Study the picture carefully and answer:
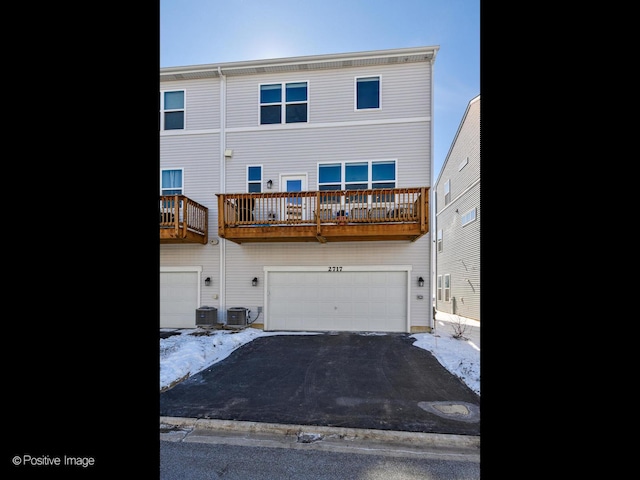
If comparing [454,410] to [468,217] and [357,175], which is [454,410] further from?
[468,217]

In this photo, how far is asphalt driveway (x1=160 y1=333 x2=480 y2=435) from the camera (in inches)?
127

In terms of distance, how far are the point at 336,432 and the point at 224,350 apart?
3.94 metres

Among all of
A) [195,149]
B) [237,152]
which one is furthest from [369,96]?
[195,149]

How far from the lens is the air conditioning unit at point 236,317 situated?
806cm

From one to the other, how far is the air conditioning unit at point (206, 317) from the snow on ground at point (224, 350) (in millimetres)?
221

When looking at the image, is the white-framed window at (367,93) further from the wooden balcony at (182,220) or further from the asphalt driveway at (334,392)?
the asphalt driveway at (334,392)

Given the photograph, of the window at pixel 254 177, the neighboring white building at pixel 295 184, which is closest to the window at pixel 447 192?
the neighboring white building at pixel 295 184

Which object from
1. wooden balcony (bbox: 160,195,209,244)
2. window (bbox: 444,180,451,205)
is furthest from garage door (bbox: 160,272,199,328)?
window (bbox: 444,180,451,205)

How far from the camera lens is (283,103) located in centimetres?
871

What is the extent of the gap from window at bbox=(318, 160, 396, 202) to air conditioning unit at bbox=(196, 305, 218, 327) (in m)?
4.65

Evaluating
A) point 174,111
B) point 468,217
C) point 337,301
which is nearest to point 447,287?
point 468,217

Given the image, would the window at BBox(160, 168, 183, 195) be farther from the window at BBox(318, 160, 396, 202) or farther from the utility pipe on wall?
the window at BBox(318, 160, 396, 202)

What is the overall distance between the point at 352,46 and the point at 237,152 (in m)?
4.36
